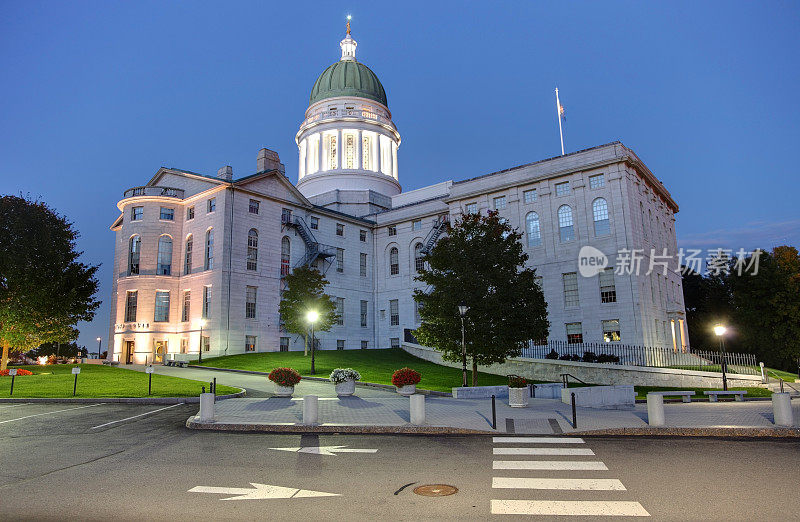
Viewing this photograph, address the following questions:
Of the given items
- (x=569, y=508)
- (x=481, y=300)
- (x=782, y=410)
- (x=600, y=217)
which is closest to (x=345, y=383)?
(x=481, y=300)

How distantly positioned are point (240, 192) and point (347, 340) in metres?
18.6

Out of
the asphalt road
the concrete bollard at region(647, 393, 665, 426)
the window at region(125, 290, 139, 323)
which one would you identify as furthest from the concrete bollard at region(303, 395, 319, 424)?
the window at region(125, 290, 139, 323)

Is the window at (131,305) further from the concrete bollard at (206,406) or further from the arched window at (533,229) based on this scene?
the concrete bollard at (206,406)

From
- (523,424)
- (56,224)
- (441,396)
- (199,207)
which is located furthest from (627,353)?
(56,224)

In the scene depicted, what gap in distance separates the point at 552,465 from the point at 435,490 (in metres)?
3.09

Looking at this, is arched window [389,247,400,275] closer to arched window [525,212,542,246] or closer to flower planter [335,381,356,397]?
arched window [525,212,542,246]

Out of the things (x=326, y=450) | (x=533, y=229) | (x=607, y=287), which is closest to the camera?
(x=326, y=450)

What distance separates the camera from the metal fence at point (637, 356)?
112 ft

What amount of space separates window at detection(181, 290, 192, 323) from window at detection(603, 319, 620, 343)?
35590mm

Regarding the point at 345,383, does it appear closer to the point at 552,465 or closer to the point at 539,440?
the point at 539,440

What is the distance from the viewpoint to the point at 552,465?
10234mm

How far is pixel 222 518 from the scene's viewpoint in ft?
22.9

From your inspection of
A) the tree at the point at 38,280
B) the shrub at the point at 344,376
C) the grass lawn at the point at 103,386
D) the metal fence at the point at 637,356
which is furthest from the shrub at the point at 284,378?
the tree at the point at 38,280

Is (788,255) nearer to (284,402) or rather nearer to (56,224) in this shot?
(284,402)
